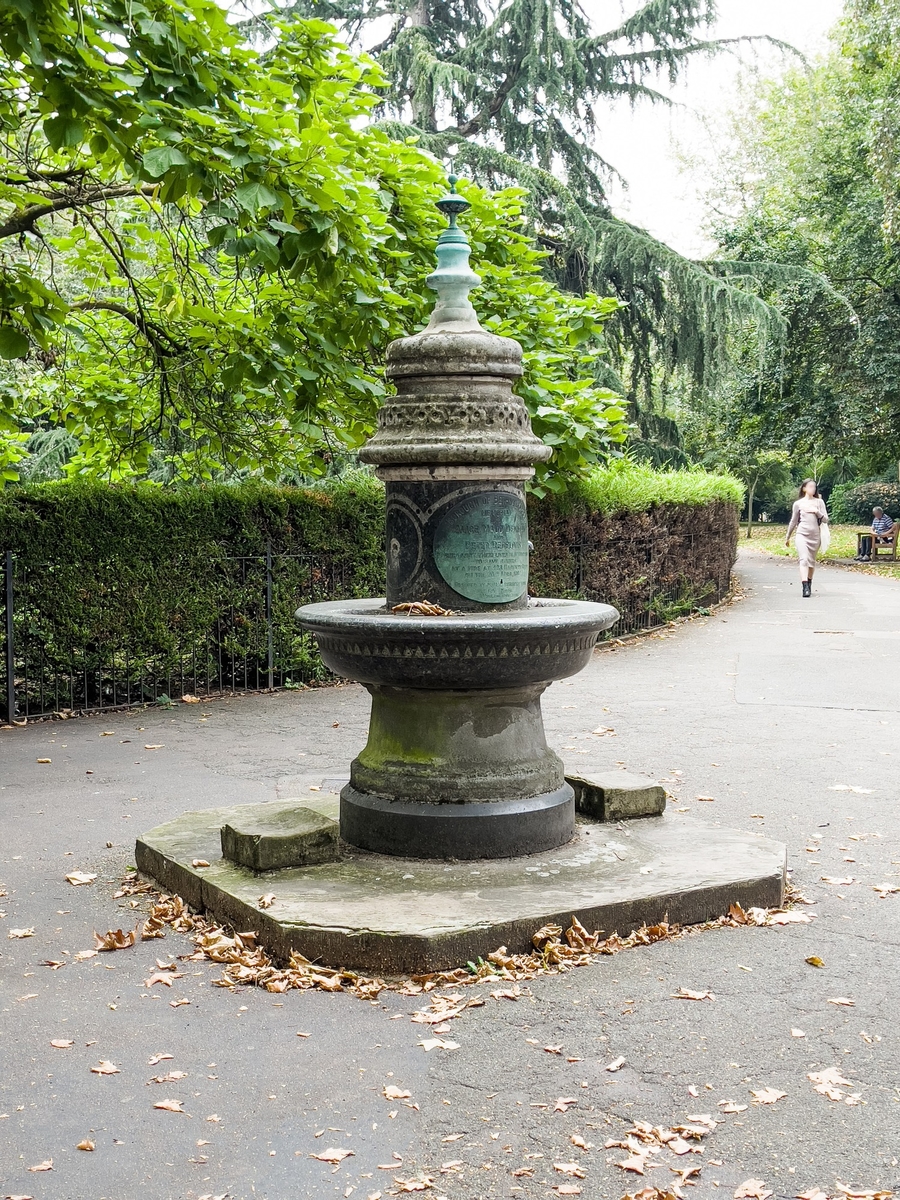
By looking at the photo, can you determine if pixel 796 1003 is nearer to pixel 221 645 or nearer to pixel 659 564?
pixel 221 645

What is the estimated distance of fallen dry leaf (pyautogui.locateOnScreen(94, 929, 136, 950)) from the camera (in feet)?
16.8

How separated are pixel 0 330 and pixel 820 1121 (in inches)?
218

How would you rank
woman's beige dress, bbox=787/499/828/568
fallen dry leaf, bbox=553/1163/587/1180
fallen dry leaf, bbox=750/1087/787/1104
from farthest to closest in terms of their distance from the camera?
1. woman's beige dress, bbox=787/499/828/568
2. fallen dry leaf, bbox=750/1087/787/1104
3. fallen dry leaf, bbox=553/1163/587/1180

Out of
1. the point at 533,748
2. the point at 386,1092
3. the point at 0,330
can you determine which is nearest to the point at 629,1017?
the point at 386,1092

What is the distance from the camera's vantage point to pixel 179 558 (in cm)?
1174

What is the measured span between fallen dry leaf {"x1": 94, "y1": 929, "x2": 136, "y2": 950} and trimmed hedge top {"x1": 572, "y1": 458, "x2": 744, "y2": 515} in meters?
10.1

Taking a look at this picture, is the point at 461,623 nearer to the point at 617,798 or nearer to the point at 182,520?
the point at 617,798

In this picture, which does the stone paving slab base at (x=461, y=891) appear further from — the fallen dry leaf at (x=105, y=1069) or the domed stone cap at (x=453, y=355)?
the domed stone cap at (x=453, y=355)

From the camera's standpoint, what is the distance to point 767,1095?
3758mm

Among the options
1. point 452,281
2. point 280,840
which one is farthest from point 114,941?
point 452,281

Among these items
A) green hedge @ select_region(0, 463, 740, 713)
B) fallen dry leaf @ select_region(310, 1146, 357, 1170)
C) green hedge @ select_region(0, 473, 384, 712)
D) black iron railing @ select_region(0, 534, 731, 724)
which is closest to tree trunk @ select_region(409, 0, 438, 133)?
green hedge @ select_region(0, 463, 740, 713)

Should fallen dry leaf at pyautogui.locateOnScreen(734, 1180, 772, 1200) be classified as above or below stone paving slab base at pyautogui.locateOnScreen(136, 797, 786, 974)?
below

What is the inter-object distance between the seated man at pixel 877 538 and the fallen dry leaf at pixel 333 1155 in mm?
30521

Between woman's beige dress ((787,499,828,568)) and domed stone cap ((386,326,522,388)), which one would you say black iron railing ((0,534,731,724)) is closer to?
domed stone cap ((386,326,522,388))
